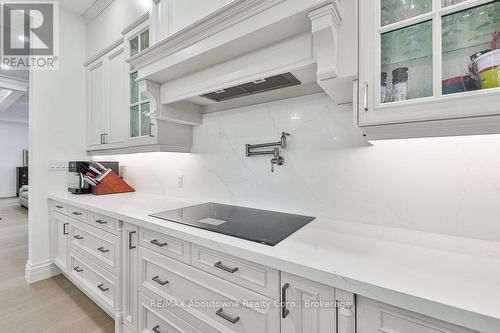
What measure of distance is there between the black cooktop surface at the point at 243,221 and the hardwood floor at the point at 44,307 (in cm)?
110

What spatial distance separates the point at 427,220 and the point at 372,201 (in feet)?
0.75

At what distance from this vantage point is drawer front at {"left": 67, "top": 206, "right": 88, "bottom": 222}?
6.03ft

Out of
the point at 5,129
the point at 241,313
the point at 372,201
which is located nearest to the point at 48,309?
the point at 241,313

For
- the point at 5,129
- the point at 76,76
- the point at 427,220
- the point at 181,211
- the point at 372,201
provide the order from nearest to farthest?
the point at 427,220
the point at 372,201
the point at 181,211
the point at 76,76
the point at 5,129

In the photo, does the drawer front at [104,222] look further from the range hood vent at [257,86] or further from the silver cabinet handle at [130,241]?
the range hood vent at [257,86]

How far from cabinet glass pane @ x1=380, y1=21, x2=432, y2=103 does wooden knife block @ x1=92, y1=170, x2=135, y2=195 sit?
2.39 m

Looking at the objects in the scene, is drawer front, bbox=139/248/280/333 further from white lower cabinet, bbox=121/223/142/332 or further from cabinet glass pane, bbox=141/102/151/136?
cabinet glass pane, bbox=141/102/151/136

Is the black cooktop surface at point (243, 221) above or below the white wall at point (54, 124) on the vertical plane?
below

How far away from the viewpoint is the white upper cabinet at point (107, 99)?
2.15 m

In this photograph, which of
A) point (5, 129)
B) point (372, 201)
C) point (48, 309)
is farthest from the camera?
point (5, 129)

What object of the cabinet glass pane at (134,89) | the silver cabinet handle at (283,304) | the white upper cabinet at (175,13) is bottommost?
the silver cabinet handle at (283,304)

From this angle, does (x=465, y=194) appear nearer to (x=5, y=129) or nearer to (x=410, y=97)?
(x=410, y=97)

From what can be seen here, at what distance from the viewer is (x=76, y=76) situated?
2588 millimetres

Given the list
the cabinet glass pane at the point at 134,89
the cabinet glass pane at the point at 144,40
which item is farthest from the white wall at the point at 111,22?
the cabinet glass pane at the point at 134,89
